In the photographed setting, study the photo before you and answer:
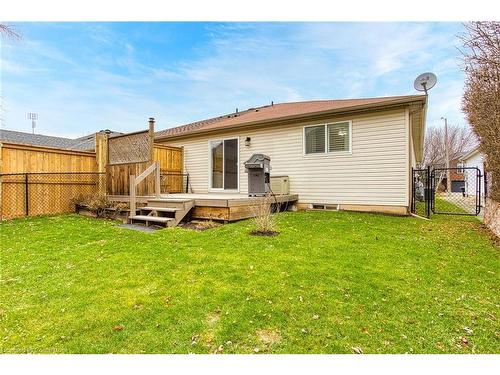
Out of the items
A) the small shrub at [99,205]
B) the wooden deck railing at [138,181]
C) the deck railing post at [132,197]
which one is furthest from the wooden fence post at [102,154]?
the deck railing post at [132,197]

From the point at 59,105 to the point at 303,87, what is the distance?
11683 mm

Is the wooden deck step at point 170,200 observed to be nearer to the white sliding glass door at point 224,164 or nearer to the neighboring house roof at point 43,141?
the white sliding glass door at point 224,164

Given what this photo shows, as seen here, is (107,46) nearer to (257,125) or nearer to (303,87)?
(257,125)

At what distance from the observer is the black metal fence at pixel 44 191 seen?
727 cm

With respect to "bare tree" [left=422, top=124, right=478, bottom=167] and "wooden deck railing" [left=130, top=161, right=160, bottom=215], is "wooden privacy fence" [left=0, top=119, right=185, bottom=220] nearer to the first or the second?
"wooden deck railing" [left=130, top=161, right=160, bottom=215]

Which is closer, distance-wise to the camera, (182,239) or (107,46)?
(182,239)

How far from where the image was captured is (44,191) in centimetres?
795

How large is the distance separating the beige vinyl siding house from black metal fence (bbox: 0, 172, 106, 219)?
4.55m

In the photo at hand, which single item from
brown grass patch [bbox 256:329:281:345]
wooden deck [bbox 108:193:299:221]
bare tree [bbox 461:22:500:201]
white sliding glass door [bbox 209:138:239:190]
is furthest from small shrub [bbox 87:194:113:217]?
bare tree [bbox 461:22:500:201]

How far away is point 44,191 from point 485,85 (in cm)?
1072

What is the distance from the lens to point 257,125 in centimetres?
952

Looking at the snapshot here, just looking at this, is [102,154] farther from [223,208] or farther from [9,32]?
[223,208]

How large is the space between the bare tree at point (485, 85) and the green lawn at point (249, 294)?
1777mm
